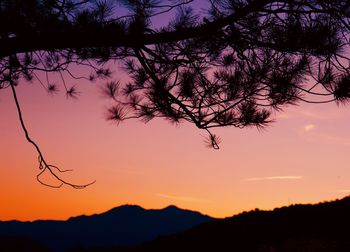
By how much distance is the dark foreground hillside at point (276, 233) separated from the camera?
141 inches

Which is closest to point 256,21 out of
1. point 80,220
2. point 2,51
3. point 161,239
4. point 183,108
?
point 183,108

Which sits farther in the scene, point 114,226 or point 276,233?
point 114,226

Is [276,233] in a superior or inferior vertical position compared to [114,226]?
inferior

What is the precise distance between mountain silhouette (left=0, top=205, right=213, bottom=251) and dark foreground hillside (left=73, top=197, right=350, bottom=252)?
141 ft

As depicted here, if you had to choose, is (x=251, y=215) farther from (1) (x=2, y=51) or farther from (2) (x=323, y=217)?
(1) (x=2, y=51)

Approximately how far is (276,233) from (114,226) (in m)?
48.3

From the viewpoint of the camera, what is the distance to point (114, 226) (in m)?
50.5

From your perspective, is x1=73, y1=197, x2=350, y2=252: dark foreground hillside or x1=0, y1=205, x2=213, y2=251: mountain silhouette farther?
x1=0, y1=205, x2=213, y2=251: mountain silhouette

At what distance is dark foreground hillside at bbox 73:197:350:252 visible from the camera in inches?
141

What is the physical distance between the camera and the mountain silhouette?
156 feet

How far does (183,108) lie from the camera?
4.30 meters

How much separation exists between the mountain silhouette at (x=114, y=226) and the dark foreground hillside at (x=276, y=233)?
1686 inches

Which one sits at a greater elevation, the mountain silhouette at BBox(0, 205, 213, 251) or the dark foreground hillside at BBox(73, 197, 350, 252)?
the mountain silhouette at BBox(0, 205, 213, 251)

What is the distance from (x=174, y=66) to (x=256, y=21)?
887mm
